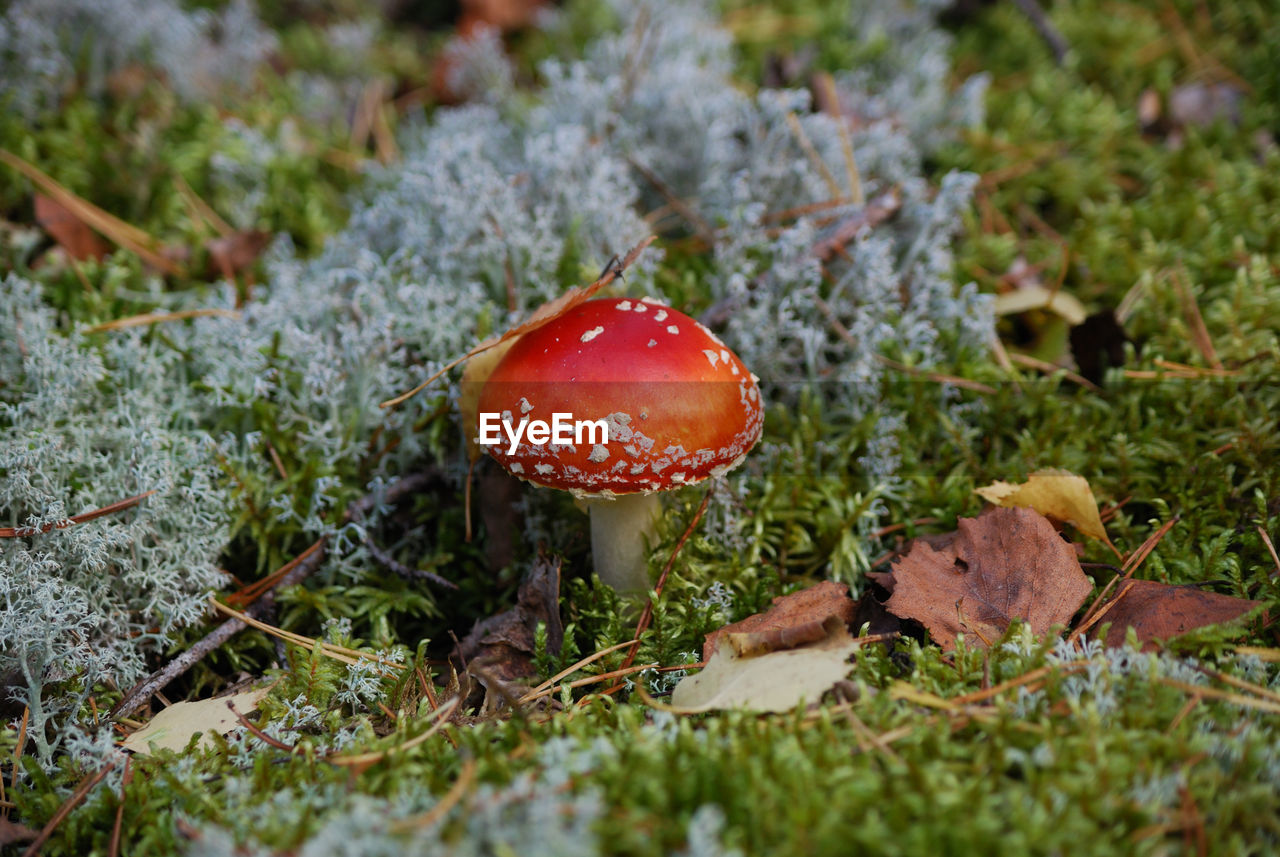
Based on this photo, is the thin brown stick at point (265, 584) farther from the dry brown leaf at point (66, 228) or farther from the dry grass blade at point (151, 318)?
the dry brown leaf at point (66, 228)

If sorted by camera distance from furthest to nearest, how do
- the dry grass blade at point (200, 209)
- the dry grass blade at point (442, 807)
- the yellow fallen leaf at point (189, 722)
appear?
the dry grass blade at point (200, 209) < the yellow fallen leaf at point (189, 722) < the dry grass blade at point (442, 807)

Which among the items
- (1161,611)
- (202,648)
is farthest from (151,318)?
(1161,611)

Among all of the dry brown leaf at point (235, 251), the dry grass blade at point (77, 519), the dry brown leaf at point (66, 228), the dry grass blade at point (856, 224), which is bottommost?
the dry grass blade at point (77, 519)

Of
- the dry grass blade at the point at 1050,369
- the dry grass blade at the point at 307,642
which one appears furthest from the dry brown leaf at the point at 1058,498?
the dry grass blade at the point at 307,642

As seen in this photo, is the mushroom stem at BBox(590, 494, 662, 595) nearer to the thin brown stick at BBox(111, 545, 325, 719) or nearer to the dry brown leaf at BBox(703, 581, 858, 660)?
the dry brown leaf at BBox(703, 581, 858, 660)

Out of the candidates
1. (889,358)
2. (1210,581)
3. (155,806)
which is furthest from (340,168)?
(1210,581)

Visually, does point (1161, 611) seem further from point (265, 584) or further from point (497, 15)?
point (497, 15)

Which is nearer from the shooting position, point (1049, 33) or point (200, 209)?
point (200, 209)
